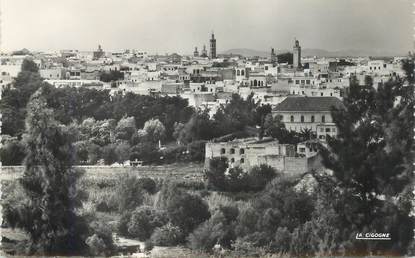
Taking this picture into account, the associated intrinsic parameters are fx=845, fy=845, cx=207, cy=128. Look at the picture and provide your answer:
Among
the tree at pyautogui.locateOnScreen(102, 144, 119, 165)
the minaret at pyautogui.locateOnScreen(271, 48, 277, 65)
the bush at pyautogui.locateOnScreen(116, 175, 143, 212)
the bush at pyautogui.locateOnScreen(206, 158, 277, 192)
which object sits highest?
the minaret at pyautogui.locateOnScreen(271, 48, 277, 65)

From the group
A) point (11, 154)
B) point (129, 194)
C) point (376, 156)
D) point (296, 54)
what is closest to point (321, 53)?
point (296, 54)

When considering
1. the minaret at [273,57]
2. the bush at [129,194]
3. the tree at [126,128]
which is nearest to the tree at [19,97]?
the tree at [126,128]

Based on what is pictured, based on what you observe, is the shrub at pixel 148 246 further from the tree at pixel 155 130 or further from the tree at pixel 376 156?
the tree at pixel 376 156

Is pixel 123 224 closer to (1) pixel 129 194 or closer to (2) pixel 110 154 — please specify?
(1) pixel 129 194

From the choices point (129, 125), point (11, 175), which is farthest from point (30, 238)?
point (129, 125)

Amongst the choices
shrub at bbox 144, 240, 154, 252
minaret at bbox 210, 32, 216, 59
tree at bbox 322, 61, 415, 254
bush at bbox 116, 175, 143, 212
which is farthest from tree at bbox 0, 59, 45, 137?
tree at bbox 322, 61, 415, 254

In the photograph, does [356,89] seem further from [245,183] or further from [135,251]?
[135,251]

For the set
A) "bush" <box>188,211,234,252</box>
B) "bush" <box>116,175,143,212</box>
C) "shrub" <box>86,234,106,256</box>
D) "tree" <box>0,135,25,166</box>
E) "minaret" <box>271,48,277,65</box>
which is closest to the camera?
"shrub" <box>86,234,106,256</box>

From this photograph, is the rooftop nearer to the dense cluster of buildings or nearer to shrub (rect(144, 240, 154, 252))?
the dense cluster of buildings
